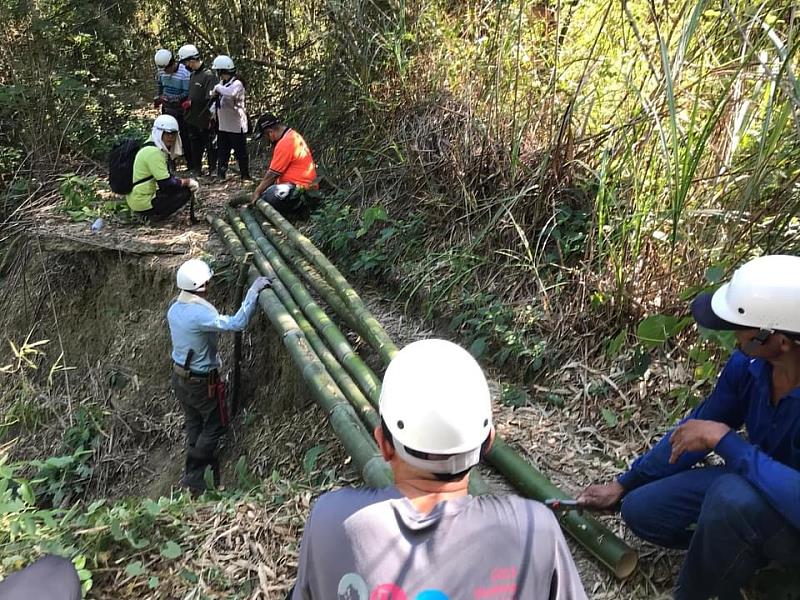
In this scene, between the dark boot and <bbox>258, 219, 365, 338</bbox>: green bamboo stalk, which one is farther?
the dark boot

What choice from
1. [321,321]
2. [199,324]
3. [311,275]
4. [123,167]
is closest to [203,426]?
[199,324]

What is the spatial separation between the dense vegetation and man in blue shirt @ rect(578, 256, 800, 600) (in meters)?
0.72

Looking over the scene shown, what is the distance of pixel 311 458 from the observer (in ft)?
12.5

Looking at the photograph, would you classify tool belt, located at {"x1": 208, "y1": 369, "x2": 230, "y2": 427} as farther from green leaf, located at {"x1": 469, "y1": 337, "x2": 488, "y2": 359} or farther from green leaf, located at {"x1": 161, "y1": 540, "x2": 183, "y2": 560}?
green leaf, located at {"x1": 161, "y1": 540, "x2": 183, "y2": 560}

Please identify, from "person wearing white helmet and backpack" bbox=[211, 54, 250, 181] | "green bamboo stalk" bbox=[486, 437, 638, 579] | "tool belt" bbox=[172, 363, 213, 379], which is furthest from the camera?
"person wearing white helmet and backpack" bbox=[211, 54, 250, 181]

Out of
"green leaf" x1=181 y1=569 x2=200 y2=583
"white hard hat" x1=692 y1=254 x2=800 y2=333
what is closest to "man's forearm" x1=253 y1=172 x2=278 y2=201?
"green leaf" x1=181 y1=569 x2=200 y2=583

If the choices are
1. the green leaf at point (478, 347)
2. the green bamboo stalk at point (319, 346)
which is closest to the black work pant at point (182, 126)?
the green bamboo stalk at point (319, 346)

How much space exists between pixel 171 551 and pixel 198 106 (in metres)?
7.05

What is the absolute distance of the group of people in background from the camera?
7.11 meters

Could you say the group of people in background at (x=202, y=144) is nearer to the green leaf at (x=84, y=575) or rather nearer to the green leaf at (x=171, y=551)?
the green leaf at (x=171, y=551)

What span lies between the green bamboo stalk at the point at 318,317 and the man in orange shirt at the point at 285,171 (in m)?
0.35

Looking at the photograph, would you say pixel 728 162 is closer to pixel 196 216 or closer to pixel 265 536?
pixel 265 536

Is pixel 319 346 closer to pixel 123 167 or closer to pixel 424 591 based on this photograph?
pixel 424 591

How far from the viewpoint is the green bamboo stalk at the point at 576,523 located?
8.25ft
